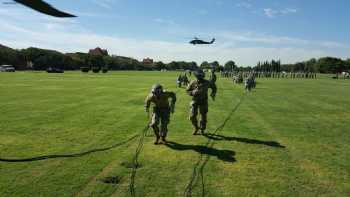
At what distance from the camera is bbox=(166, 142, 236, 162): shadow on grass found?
31.5 ft

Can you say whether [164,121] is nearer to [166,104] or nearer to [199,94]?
[166,104]

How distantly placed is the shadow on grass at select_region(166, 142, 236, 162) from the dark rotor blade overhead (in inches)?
247

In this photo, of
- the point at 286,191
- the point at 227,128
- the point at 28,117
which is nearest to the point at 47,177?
the point at 286,191

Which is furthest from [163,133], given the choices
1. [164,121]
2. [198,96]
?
[198,96]

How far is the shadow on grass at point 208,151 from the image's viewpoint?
9605mm

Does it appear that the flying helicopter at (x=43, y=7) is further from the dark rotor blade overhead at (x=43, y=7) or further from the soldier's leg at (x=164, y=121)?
the soldier's leg at (x=164, y=121)

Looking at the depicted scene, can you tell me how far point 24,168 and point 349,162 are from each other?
7.65 m

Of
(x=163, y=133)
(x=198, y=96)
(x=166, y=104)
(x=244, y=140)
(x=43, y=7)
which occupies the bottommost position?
(x=244, y=140)

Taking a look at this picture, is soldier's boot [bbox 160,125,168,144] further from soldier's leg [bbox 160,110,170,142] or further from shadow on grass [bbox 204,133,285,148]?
shadow on grass [bbox 204,133,285,148]

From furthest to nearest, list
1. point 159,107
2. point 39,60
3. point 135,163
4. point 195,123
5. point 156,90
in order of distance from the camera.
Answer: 1. point 39,60
2. point 195,123
3. point 159,107
4. point 156,90
5. point 135,163

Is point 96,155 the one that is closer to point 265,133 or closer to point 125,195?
point 125,195

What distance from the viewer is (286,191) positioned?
7.18 meters

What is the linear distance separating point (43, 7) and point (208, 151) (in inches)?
281

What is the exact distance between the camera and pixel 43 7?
3.83 m
